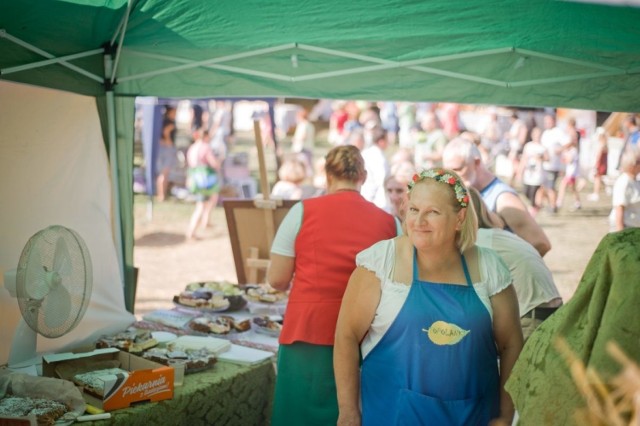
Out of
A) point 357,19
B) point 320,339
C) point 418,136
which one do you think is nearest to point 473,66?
point 357,19

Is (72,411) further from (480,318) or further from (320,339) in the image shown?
(480,318)

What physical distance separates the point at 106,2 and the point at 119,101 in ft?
3.88

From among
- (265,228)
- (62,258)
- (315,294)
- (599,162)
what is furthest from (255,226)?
(599,162)

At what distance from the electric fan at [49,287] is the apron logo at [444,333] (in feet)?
5.19

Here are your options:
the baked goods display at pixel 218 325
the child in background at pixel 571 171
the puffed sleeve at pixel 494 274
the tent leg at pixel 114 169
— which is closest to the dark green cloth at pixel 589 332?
the puffed sleeve at pixel 494 274

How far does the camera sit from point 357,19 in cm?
420

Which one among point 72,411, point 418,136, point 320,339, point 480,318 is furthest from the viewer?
point 418,136

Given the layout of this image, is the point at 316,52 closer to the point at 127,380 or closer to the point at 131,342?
the point at 131,342

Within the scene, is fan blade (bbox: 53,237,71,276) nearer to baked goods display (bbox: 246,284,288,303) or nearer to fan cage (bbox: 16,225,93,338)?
fan cage (bbox: 16,225,93,338)

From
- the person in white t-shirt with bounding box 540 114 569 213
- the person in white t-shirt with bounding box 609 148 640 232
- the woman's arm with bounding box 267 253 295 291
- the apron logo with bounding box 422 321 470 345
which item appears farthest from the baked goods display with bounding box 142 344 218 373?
the person in white t-shirt with bounding box 540 114 569 213

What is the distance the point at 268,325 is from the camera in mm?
4469

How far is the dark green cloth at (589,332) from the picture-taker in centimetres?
166

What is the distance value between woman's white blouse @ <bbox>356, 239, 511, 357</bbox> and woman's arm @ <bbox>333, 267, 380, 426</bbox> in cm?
2

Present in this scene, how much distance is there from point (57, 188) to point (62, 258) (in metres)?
1.03
